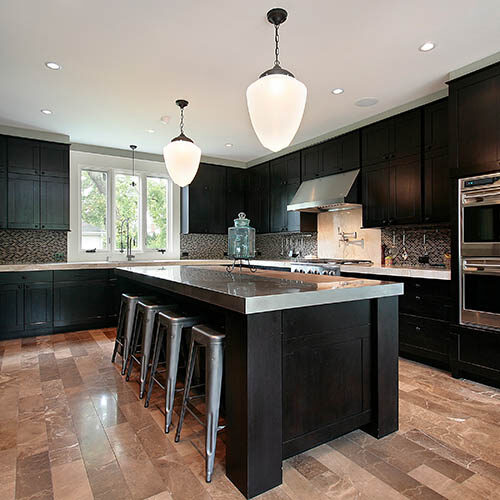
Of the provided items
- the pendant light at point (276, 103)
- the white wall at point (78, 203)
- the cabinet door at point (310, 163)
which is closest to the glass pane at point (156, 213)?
the white wall at point (78, 203)

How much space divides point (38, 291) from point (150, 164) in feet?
9.28

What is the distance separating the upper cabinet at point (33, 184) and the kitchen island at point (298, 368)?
382cm

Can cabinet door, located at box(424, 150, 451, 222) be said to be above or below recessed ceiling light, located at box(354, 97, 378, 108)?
below

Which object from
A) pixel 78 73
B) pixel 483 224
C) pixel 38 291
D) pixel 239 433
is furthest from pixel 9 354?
pixel 483 224

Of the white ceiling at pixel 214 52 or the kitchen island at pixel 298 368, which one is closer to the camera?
the kitchen island at pixel 298 368

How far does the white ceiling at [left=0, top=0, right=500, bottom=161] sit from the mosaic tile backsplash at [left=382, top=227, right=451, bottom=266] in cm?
149

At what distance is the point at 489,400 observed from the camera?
269cm

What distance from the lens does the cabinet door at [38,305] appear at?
4613 millimetres

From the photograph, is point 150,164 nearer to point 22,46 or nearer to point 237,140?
point 237,140

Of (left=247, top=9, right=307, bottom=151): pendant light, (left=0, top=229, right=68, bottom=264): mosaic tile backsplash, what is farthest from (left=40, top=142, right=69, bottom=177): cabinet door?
(left=247, top=9, right=307, bottom=151): pendant light

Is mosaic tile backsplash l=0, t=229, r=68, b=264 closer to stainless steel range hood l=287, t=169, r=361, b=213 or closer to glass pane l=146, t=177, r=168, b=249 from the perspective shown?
glass pane l=146, t=177, r=168, b=249

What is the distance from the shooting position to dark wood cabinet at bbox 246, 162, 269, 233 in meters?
6.42

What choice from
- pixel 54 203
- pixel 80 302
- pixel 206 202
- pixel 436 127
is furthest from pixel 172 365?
pixel 206 202

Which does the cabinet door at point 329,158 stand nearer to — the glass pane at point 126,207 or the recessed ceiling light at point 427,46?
the recessed ceiling light at point 427,46
